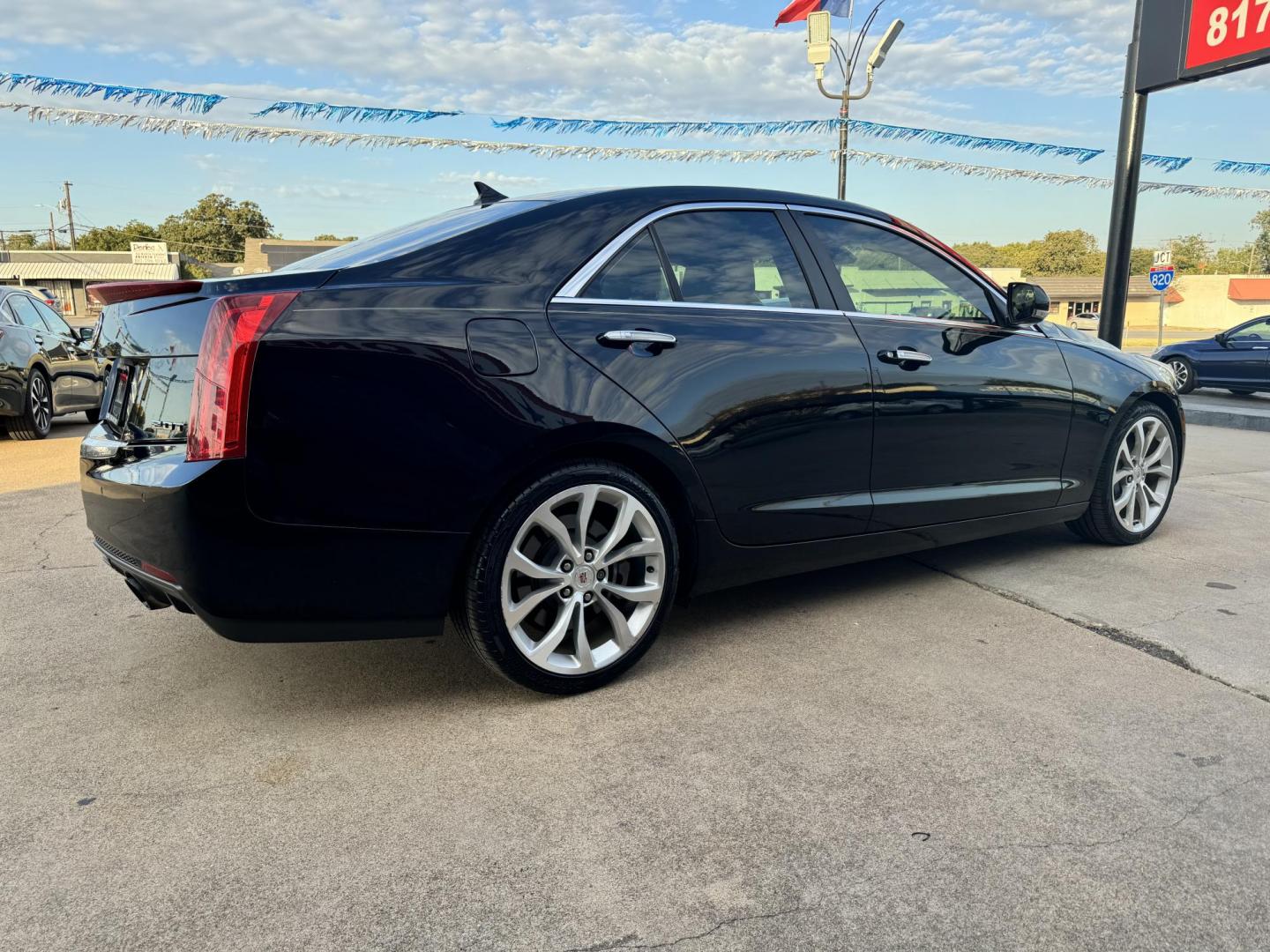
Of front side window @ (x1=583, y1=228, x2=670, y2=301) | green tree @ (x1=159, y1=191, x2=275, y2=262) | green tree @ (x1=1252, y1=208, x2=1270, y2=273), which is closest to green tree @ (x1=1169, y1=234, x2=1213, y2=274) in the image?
green tree @ (x1=1252, y1=208, x2=1270, y2=273)

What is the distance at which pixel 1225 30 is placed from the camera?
8.89 metres

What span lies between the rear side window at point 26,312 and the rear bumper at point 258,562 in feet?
25.4

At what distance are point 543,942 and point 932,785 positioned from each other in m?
1.10

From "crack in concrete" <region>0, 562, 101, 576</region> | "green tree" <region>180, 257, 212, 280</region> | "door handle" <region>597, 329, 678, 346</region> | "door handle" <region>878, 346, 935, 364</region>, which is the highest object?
"green tree" <region>180, 257, 212, 280</region>

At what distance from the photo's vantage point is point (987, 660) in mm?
3279

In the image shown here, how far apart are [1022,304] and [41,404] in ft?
29.3

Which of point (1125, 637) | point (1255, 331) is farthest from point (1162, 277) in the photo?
point (1125, 637)

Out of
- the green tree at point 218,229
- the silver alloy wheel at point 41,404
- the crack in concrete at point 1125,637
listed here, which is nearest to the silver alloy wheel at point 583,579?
the crack in concrete at point 1125,637

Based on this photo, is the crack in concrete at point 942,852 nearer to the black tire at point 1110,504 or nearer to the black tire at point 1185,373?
the black tire at point 1110,504

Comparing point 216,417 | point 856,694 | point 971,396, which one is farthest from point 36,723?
point 971,396

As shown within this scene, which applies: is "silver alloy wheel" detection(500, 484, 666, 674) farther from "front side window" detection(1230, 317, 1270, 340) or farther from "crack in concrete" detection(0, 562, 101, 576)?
"front side window" detection(1230, 317, 1270, 340)

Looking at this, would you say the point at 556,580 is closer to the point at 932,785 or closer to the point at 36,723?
the point at 932,785

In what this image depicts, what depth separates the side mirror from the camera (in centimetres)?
415

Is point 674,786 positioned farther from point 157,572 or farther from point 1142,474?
point 1142,474
